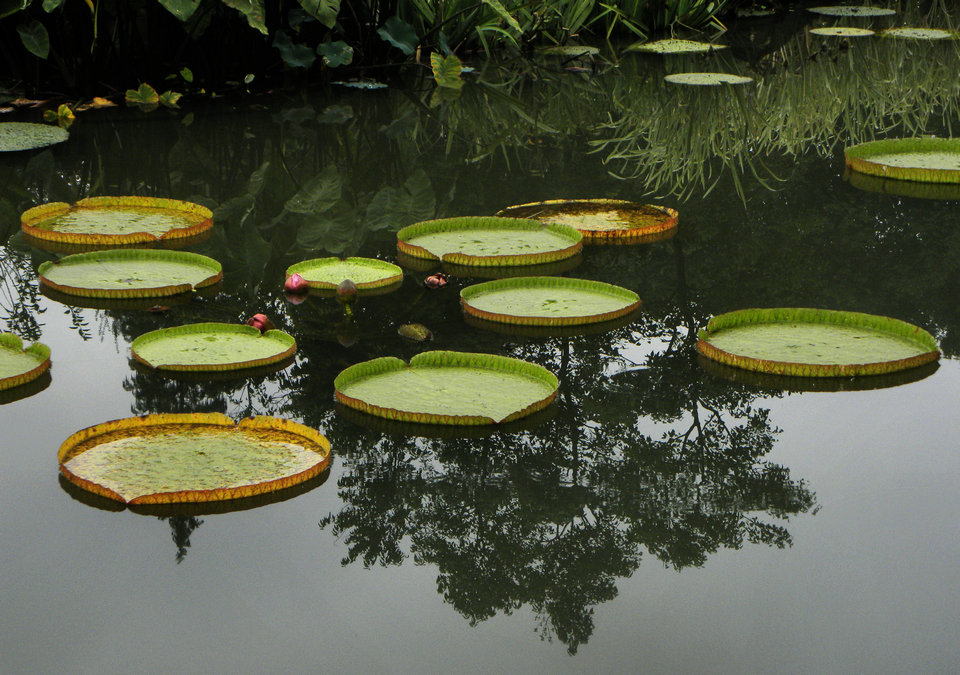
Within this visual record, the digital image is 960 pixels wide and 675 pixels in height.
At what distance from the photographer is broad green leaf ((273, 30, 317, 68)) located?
23.2ft

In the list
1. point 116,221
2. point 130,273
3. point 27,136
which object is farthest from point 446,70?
point 130,273

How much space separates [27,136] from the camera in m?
5.61

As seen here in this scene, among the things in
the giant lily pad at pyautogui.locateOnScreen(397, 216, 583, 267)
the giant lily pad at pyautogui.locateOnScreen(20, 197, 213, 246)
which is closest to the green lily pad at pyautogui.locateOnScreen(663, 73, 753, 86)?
the giant lily pad at pyautogui.locateOnScreen(397, 216, 583, 267)

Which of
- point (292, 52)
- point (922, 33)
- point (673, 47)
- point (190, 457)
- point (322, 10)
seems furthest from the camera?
point (922, 33)

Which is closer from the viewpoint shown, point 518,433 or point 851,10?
point 518,433

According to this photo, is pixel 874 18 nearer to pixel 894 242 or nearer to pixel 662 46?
pixel 662 46

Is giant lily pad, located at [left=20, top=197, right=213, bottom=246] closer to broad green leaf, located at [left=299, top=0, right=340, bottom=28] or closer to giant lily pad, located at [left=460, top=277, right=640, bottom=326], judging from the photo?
giant lily pad, located at [left=460, top=277, right=640, bottom=326]

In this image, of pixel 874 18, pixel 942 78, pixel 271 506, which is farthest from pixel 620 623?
pixel 874 18

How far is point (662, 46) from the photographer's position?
9047 mm

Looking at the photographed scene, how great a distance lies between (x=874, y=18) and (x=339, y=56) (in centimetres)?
644

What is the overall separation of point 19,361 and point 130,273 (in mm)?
758

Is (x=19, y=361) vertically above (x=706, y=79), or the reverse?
(x=706, y=79)

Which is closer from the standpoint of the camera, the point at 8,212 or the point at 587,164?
the point at 8,212

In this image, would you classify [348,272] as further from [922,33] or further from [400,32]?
[922,33]
